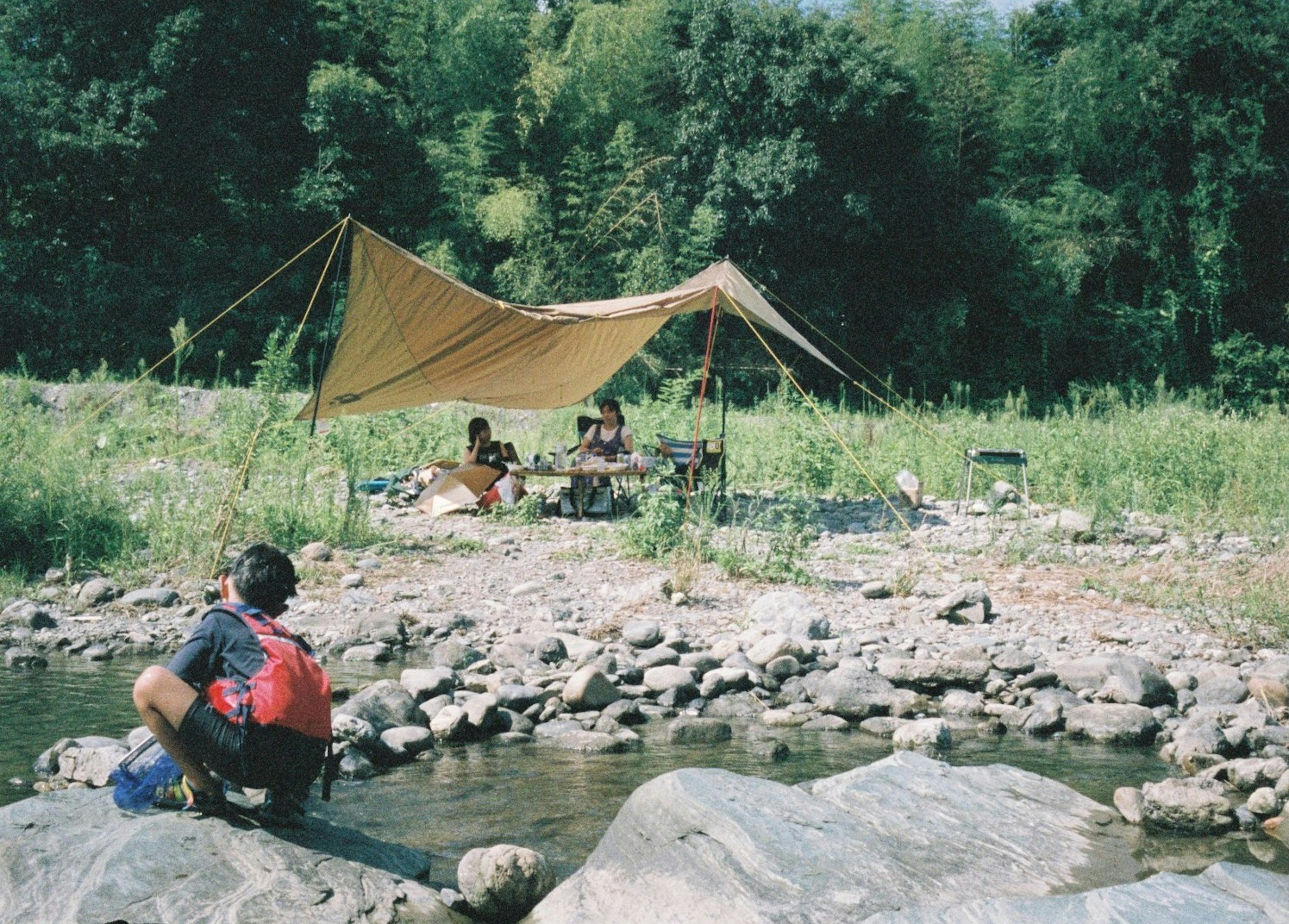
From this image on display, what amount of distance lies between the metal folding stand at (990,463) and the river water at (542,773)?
11.9 ft

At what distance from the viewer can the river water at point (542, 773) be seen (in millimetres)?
3113

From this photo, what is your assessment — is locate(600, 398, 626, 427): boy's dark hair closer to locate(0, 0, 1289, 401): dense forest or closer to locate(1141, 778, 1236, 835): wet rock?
locate(1141, 778, 1236, 835): wet rock

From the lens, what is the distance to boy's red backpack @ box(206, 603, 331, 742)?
7.93 ft

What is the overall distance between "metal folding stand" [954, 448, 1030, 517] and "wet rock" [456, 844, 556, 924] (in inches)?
207

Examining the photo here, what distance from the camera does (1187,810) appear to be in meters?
3.20

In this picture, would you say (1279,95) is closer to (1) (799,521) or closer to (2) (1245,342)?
(2) (1245,342)

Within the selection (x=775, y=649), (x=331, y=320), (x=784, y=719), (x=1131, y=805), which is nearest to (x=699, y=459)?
(x=331, y=320)

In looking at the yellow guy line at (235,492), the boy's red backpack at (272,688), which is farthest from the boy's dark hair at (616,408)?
the boy's red backpack at (272,688)

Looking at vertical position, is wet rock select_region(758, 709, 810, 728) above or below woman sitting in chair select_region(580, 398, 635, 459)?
below

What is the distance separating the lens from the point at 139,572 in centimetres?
606

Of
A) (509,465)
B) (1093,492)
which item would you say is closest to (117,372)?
(509,465)

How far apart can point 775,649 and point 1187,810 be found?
74.8 inches

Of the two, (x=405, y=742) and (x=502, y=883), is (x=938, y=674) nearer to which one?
(x=405, y=742)

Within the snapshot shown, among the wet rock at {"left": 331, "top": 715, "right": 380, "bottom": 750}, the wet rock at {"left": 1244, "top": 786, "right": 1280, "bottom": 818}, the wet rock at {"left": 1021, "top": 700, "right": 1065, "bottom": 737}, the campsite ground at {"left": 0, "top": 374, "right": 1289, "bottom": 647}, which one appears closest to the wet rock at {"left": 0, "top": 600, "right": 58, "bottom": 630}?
the campsite ground at {"left": 0, "top": 374, "right": 1289, "bottom": 647}
